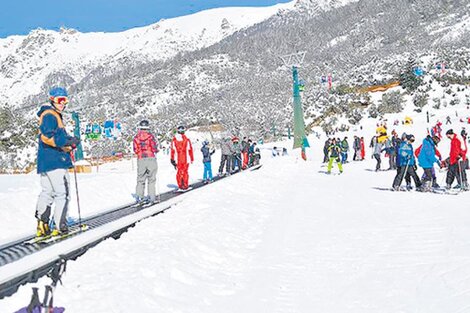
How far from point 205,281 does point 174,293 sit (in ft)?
1.72

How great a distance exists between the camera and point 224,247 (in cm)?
608

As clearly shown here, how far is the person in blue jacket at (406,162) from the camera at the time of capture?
12020 mm

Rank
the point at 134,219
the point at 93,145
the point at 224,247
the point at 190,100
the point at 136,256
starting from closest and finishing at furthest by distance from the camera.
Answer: the point at 136,256 → the point at 224,247 → the point at 134,219 → the point at 93,145 → the point at 190,100

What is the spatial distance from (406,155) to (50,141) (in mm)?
9165

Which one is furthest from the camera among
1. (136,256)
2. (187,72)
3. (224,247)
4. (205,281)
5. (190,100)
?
(187,72)

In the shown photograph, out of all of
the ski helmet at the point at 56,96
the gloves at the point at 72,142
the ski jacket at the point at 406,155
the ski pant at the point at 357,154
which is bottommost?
the ski pant at the point at 357,154

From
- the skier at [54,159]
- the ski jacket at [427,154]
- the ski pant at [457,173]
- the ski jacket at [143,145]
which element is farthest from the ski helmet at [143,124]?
the ski pant at [457,173]

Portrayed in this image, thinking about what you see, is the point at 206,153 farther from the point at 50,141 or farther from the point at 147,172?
the point at 50,141

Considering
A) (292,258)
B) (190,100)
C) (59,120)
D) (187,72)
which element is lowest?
(292,258)

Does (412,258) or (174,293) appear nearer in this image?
(174,293)

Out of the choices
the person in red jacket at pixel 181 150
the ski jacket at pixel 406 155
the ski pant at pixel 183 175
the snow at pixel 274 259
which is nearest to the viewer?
the snow at pixel 274 259

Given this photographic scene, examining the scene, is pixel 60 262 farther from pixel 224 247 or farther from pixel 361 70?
pixel 361 70

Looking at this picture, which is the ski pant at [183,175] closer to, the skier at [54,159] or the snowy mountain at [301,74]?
the skier at [54,159]

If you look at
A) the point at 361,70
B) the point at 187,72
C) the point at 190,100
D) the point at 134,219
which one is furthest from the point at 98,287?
the point at 187,72
